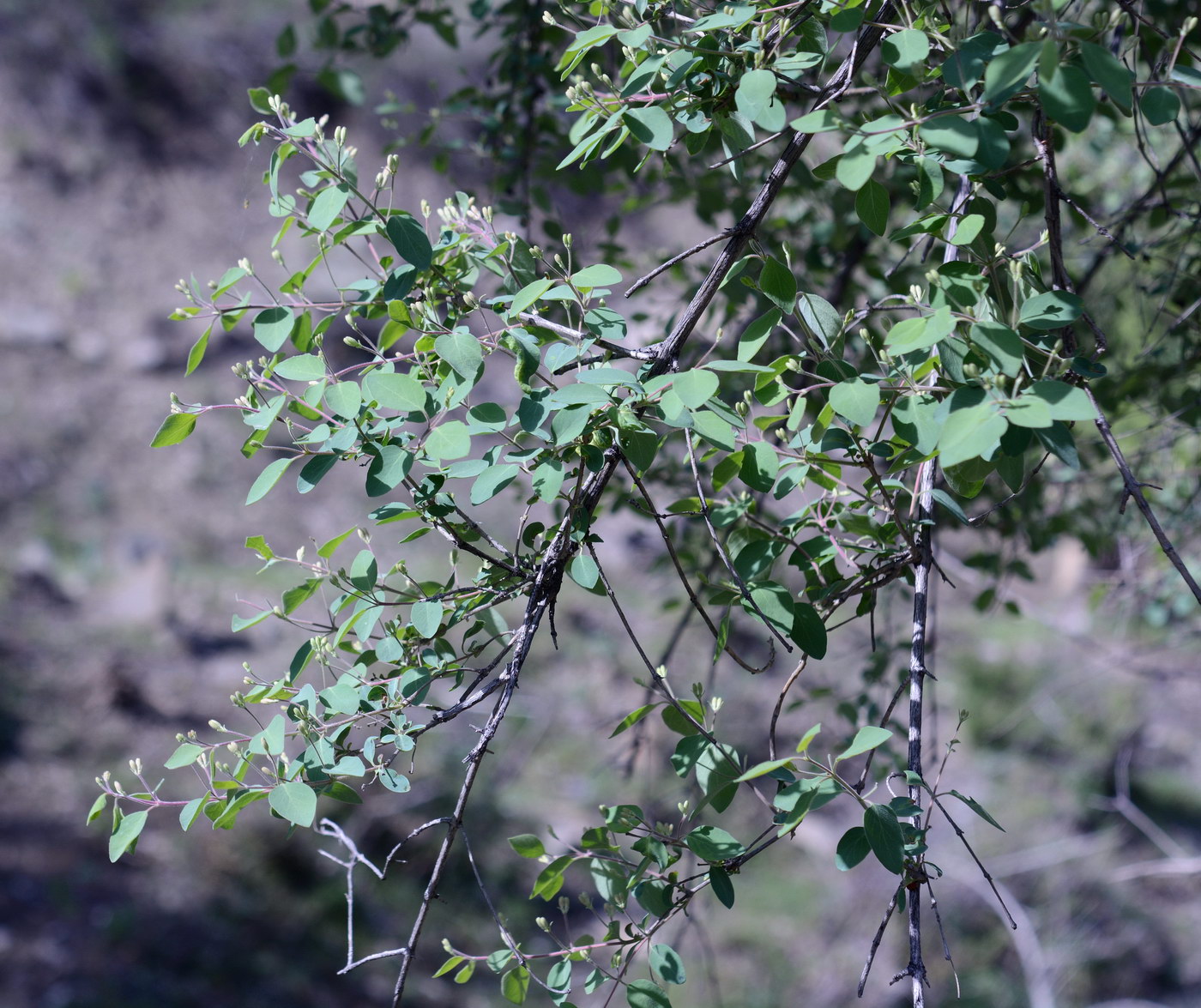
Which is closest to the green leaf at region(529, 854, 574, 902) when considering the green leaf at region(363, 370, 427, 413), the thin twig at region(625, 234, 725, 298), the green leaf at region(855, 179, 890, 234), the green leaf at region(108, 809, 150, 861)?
the green leaf at region(108, 809, 150, 861)

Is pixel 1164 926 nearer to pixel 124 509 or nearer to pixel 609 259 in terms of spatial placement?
pixel 609 259

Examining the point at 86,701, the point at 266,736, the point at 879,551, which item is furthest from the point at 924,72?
the point at 86,701

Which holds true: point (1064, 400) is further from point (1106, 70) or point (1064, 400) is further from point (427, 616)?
point (427, 616)

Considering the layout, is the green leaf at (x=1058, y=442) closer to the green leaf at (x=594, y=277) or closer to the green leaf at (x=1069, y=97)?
the green leaf at (x=1069, y=97)

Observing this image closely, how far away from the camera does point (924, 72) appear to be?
3.00ft

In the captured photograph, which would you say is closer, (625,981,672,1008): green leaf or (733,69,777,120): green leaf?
(733,69,777,120): green leaf

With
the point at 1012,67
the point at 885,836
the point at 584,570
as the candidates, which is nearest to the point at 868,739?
the point at 885,836

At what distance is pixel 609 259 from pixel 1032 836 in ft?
12.2

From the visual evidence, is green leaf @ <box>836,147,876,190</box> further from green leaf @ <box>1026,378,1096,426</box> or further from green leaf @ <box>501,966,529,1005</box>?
green leaf @ <box>501,966,529,1005</box>

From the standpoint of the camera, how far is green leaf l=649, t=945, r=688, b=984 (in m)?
0.92

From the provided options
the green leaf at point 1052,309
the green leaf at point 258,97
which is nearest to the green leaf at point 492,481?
the green leaf at point 1052,309

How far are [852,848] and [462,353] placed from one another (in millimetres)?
556

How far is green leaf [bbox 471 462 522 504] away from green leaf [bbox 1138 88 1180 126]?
0.61 m

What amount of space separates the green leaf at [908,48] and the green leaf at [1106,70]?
0.15m
